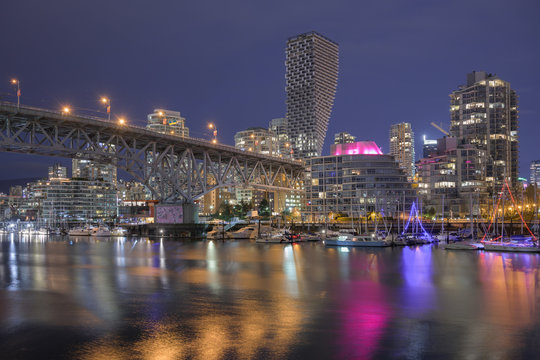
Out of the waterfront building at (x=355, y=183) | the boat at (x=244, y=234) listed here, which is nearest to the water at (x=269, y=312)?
the boat at (x=244, y=234)

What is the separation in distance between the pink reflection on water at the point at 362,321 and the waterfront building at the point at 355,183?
7918 centimetres

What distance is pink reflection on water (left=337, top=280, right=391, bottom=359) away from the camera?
18.6 meters

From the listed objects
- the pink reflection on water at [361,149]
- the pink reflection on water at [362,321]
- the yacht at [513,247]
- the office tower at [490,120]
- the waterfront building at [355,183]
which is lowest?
the yacht at [513,247]

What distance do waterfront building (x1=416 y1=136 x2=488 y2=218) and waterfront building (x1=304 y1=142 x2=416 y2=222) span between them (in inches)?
1613

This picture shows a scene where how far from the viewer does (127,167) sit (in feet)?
247

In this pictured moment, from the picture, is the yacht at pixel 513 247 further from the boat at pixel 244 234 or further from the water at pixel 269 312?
the boat at pixel 244 234

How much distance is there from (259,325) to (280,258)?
3323 cm

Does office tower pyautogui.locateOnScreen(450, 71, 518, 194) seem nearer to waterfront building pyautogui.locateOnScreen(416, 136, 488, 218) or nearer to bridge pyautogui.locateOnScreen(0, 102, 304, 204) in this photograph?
waterfront building pyautogui.locateOnScreen(416, 136, 488, 218)

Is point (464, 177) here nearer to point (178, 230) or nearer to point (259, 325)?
point (178, 230)

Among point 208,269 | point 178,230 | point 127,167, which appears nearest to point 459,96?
point 178,230

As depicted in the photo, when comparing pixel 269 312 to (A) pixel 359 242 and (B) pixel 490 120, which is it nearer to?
(A) pixel 359 242

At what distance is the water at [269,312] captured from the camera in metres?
18.6

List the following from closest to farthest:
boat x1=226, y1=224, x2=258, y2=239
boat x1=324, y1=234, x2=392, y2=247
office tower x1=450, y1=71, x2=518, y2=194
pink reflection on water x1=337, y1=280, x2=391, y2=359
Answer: pink reflection on water x1=337, y1=280, x2=391, y2=359
boat x1=324, y1=234, x2=392, y2=247
boat x1=226, y1=224, x2=258, y2=239
office tower x1=450, y1=71, x2=518, y2=194

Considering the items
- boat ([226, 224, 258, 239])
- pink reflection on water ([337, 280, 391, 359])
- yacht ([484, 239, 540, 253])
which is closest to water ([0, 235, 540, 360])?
pink reflection on water ([337, 280, 391, 359])
